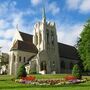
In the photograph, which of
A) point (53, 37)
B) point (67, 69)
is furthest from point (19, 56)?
point (67, 69)

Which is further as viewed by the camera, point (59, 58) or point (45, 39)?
point (59, 58)

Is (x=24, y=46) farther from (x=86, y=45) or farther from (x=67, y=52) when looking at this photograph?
(x=86, y=45)

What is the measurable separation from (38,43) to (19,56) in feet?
28.7

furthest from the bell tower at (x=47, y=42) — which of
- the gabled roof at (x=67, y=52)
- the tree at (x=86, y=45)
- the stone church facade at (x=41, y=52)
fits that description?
the tree at (x=86, y=45)

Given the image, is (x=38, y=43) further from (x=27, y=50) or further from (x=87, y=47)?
(x=87, y=47)

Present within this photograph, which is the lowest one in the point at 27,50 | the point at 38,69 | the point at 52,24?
the point at 38,69

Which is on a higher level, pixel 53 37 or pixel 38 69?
pixel 53 37

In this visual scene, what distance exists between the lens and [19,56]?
7638 cm

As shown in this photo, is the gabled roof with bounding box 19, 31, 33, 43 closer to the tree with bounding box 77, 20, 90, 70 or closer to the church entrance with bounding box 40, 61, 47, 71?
the church entrance with bounding box 40, 61, 47, 71

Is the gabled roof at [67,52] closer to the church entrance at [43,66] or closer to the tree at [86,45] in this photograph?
the church entrance at [43,66]

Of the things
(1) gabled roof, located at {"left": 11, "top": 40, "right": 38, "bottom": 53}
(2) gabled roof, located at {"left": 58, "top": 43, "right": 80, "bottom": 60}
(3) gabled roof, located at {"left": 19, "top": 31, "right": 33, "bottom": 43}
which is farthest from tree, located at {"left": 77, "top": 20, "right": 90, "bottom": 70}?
(2) gabled roof, located at {"left": 58, "top": 43, "right": 80, "bottom": 60}

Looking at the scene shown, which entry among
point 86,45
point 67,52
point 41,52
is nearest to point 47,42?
point 41,52

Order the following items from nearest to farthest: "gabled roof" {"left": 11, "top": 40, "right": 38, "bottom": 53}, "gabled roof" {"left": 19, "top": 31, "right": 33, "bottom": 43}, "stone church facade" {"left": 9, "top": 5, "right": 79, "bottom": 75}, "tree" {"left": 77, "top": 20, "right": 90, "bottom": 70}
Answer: "tree" {"left": 77, "top": 20, "right": 90, "bottom": 70} < "stone church facade" {"left": 9, "top": 5, "right": 79, "bottom": 75} < "gabled roof" {"left": 11, "top": 40, "right": 38, "bottom": 53} < "gabled roof" {"left": 19, "top": 31, "right": 33, "bottom": 43}

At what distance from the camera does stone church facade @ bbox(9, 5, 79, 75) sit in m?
75.9
